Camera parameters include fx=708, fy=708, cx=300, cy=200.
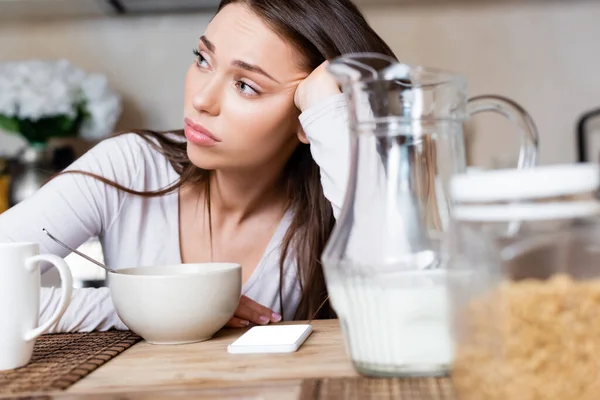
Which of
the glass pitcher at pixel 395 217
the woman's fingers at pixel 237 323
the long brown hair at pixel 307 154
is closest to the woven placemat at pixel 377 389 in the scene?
the glass pitcher at pixel 395 217

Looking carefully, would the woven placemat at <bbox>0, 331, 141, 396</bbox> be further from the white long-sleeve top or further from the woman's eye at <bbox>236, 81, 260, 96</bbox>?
the woman's eye at <bbox>236, 81, 260, 96</bbox>

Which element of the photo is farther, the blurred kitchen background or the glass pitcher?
the blurred kitchen background

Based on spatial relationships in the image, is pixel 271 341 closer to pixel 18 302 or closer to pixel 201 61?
pixel 18 302

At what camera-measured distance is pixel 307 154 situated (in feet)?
4.66

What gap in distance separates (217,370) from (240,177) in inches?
29.7

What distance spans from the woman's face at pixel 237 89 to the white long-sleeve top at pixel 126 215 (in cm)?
18

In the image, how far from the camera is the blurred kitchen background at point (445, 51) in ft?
7.30

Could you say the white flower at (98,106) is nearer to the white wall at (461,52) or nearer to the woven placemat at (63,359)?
the white wall at (461,52)

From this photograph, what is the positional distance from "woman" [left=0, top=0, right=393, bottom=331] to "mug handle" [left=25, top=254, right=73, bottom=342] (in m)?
0.20

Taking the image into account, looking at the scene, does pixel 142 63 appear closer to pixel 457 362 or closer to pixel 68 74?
pixel 68 74

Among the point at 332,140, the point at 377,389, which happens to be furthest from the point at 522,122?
the point at 332,140

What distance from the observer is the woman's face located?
3.74ft

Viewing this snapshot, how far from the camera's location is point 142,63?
2.23m

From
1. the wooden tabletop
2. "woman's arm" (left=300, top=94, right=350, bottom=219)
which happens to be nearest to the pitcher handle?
the wooden tabletop
